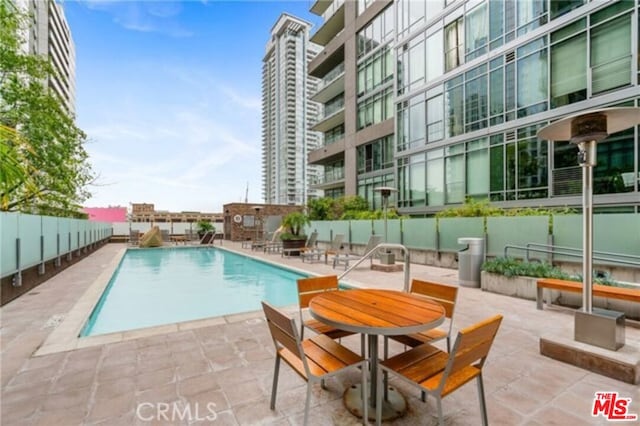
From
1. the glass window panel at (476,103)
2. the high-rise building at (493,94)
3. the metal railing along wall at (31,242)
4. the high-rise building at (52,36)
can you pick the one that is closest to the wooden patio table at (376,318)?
the metal railing along wall at (31,242)

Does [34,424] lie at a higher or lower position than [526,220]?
lower

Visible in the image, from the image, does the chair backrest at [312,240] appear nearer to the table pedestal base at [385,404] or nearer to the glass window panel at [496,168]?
the glass window panel at [496,168]

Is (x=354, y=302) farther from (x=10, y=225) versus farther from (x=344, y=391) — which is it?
(x=10, y=225)

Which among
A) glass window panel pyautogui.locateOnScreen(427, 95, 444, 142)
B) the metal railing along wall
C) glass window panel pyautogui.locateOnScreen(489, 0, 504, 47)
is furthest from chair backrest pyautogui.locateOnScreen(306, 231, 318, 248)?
glass window panel pyautogui.locateOnScreen(489, 0, 504, 47)

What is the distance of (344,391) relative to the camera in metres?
2.46

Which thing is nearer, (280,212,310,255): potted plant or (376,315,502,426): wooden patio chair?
(376,315,502,426): wooden patio chair

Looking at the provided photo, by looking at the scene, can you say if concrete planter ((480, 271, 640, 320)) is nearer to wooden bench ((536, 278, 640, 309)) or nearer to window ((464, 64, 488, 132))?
wooden bench ((536, 278, 640, 309))

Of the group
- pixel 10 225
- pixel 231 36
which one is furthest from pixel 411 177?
pixel 10 225

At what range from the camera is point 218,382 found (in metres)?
2.59

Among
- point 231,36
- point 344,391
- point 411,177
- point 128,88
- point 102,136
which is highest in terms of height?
point 231,36

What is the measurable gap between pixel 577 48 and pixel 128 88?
58.9ft

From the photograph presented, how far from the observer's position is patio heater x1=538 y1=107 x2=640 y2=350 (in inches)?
110

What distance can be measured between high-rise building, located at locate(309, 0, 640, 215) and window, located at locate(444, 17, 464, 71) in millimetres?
46

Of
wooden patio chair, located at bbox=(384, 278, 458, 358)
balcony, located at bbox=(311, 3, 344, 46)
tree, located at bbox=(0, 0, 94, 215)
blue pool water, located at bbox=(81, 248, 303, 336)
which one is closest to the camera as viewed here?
wooden patio chair, located at bbox=(384, 278, 458, 358)
